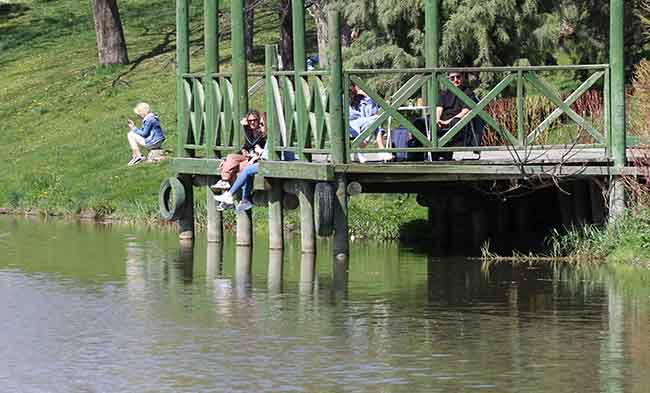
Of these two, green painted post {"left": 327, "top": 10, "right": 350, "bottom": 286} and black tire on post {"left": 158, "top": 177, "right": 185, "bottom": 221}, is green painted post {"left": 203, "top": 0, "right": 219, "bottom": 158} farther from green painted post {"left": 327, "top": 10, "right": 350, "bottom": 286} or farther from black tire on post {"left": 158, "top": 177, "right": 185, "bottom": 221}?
green painted post {"left": 327, "top": 10, "right": 350, "bottom": 286}

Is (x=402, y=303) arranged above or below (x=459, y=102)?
below

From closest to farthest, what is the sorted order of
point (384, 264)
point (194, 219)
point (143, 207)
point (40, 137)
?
point (384, 264) < point (194, 219) < point (143, 207) < point (40, 137)

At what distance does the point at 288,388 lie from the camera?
1319 cm

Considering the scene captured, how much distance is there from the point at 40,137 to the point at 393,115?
17602 mm

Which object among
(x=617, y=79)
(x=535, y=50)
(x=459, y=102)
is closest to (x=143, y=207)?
(x=535, y=50)

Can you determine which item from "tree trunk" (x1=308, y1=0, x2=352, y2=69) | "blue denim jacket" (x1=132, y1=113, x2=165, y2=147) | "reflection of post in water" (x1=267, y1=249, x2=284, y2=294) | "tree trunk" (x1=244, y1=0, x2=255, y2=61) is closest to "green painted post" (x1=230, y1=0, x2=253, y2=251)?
"reflection of post in water" (x1=267, y1=249, x2=284, y2=294)

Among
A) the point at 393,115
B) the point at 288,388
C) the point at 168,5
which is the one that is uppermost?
the point at 168,5

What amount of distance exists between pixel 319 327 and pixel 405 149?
4445 millimetres

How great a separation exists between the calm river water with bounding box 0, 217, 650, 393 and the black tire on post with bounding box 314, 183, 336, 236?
2.02 feet

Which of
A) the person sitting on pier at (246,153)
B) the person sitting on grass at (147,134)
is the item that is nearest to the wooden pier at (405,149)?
the person sitting on pier at (246,153)

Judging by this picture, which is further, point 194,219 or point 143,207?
point 143,207

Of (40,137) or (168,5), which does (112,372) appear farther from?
(168,5)

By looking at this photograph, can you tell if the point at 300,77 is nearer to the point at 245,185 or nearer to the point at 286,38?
the point at 245,185

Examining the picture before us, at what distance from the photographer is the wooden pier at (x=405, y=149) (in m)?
20.3
